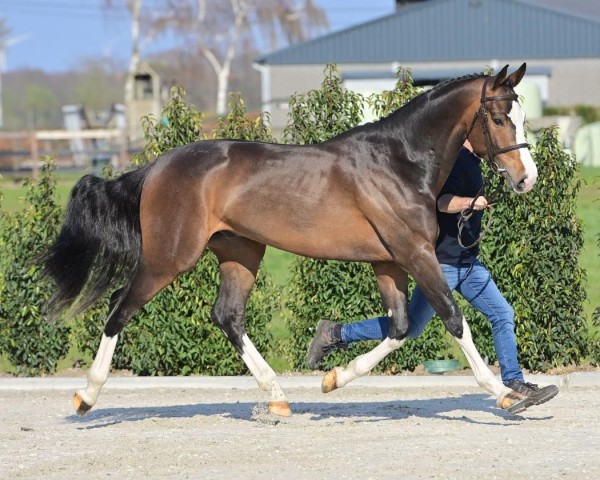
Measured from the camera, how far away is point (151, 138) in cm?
870

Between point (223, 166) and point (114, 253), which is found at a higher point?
point (223, 166)

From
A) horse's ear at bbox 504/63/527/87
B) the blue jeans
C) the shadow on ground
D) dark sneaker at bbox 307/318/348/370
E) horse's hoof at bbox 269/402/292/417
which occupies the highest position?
horse's ear at bbox 504/63/527/87

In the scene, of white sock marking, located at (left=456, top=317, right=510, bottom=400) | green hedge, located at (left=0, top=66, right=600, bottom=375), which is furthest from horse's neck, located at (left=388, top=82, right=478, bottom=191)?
green hedge, located at (left=0, top=66, right=600, bottom=375)

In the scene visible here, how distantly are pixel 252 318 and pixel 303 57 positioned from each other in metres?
41.2

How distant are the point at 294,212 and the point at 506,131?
50.0 inches

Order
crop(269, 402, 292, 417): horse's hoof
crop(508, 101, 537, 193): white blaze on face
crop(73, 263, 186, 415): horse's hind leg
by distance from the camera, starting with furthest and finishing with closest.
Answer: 1. crop(269, 402, 292, 417): horse's hoof
2. crop(73, 263, 186, 415): horse's hind leg
3. crop(508, 101, 537, 193): white blaze on face

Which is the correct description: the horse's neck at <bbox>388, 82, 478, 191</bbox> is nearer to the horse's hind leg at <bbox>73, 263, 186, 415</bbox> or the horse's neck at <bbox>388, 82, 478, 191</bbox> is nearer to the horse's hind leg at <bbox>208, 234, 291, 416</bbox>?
the horse's hind leg at <bbox>208, 234, 291, 416</bbox>

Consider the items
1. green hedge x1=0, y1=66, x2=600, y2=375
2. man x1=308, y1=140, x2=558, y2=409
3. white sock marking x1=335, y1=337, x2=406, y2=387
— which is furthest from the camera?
green hedge x1=0, y1=66, x2=600, y2=375

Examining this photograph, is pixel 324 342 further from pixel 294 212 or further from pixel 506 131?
pixel 506 131

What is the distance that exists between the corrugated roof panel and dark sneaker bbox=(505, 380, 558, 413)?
41296 mm

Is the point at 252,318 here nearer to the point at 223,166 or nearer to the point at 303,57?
the point at 223,166

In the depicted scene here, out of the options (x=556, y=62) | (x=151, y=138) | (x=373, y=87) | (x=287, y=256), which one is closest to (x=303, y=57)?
(x=373, y=87)

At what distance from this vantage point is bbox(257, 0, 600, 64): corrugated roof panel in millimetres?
46875

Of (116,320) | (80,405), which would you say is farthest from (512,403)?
(80,405)
